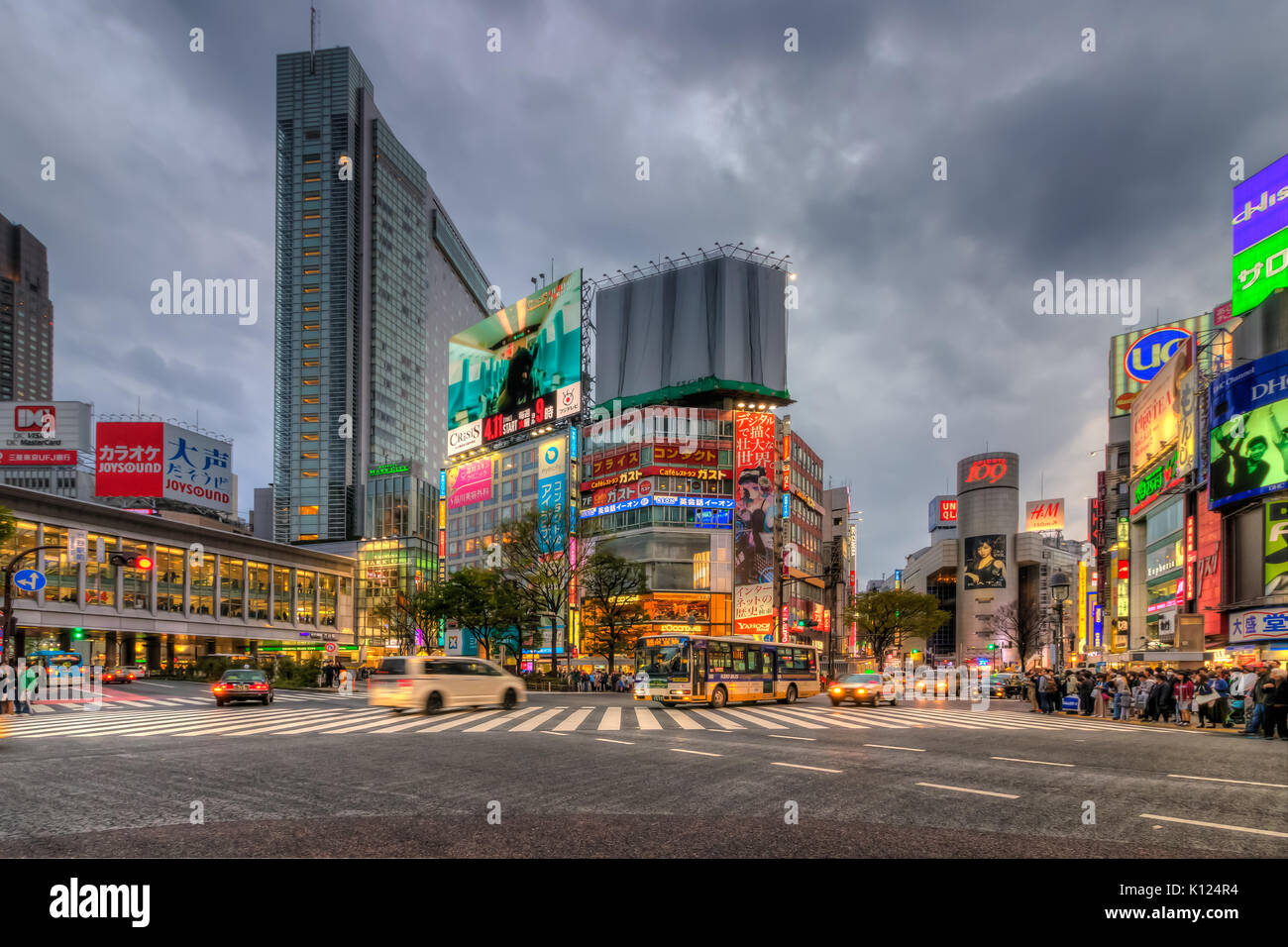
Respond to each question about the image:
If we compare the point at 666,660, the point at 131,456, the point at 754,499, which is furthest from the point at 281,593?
the point at 666,660

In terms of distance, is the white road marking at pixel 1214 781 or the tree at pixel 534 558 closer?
the white road marking at pixel 1214 781

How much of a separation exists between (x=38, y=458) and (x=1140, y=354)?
386 feet

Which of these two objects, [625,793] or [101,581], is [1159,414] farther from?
[101,581]

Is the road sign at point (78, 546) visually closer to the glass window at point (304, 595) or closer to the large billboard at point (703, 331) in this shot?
the large billboard at point (703, 331)

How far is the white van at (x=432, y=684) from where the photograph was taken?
25.4 metres

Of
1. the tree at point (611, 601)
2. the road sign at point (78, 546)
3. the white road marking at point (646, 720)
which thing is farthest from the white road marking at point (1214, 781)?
the tree at point (611, 601)

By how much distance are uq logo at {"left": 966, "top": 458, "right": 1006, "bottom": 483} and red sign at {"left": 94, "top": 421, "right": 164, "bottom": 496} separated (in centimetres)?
15392

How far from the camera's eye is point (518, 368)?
92.9m

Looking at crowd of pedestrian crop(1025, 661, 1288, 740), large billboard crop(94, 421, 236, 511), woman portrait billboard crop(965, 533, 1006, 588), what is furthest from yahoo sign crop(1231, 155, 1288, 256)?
woman portrait billboard crop(965, 533, 1006, 588)

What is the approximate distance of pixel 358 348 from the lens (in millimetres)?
156375

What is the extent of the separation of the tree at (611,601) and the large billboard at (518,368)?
23.0 meters
